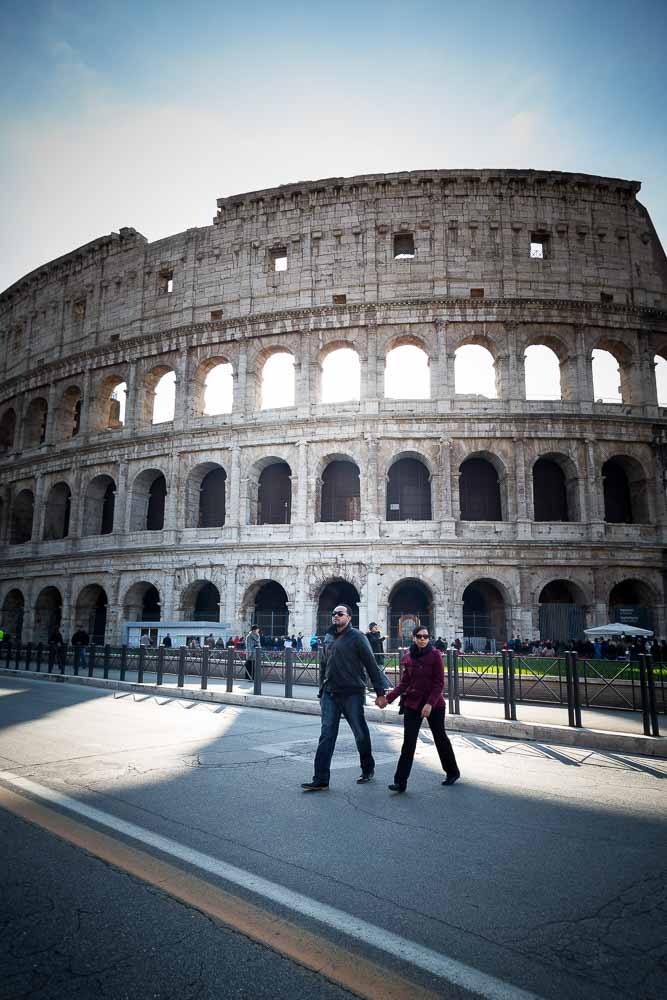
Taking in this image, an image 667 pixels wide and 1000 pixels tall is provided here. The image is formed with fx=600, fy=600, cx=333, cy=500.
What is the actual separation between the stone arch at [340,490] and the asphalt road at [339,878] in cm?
1985

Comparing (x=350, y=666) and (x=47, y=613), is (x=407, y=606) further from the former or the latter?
(x=350, y=666)

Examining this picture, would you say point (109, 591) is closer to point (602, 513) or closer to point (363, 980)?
point (602, 513)

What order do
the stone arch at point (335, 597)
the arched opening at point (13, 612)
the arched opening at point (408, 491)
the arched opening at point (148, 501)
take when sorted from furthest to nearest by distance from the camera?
1. the arched opening at point (13, 612)
2. the arched opening at point (148, 501)
3. the arched opening at point (408, 491)
4. the stone arch at point (335, 597)

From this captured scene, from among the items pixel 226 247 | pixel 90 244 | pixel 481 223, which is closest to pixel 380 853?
pixel 481 223

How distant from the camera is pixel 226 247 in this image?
29312 millimetres

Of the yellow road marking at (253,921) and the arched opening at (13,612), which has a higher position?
the arched opening at (13,612)

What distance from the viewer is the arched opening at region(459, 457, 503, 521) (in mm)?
25875

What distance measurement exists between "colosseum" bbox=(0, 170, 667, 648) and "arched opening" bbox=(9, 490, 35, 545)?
2.82 meters

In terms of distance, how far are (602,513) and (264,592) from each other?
14.8 meters

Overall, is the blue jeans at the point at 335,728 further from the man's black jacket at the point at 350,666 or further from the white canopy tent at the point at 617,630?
the white canopy tent at the point at 617,630

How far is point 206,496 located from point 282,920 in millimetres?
26671

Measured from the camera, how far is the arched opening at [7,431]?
36.8m

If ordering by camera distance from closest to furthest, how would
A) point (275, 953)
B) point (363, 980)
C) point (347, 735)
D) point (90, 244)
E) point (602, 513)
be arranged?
1. point (363, 980)
2. point (275, 953)
3. point (347, 735)
4. point (602, 513)
5. point (90, 244)

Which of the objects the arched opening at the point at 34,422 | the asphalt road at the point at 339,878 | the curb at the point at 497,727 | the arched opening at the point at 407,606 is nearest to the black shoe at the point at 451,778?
the asphalt road at the point at 339,878
